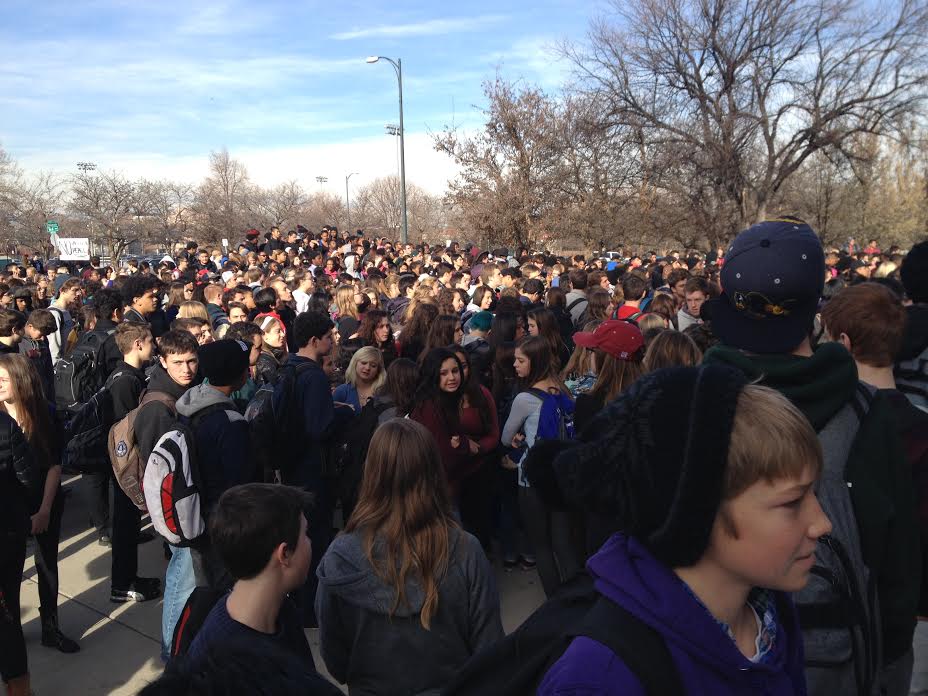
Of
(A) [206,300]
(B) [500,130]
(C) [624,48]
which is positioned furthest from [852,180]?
(A) [206,300]

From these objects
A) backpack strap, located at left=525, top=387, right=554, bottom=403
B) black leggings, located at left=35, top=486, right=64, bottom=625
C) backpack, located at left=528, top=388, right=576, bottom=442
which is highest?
backpack strap, located at left=525, top=387, right=554, bottom=403

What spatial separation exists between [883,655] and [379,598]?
164 centimetres

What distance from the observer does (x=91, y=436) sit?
5164mm

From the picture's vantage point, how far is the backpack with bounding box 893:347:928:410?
3383mm

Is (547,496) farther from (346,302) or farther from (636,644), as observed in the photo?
(346,302)

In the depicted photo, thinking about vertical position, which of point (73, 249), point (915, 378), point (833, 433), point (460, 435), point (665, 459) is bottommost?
point (460, 435)

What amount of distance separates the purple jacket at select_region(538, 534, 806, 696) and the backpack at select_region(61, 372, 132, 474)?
15.7 feet

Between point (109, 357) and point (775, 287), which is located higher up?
point (775, 287)

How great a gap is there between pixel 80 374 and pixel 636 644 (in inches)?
270

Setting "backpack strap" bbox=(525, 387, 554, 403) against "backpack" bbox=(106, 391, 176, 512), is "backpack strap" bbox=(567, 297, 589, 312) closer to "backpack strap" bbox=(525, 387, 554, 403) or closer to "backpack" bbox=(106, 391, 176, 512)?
"backpack strap" bbox=(525, 387, 554, 403)

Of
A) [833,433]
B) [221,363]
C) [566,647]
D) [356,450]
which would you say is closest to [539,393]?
[356,450]

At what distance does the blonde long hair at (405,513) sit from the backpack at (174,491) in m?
1.35

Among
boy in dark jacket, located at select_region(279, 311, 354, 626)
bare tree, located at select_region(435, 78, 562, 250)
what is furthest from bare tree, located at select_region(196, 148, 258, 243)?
boy in dark jacket, located at select_region(279, 311, 354, 626)

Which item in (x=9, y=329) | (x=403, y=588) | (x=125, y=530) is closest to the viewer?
(x=403, y=588)
